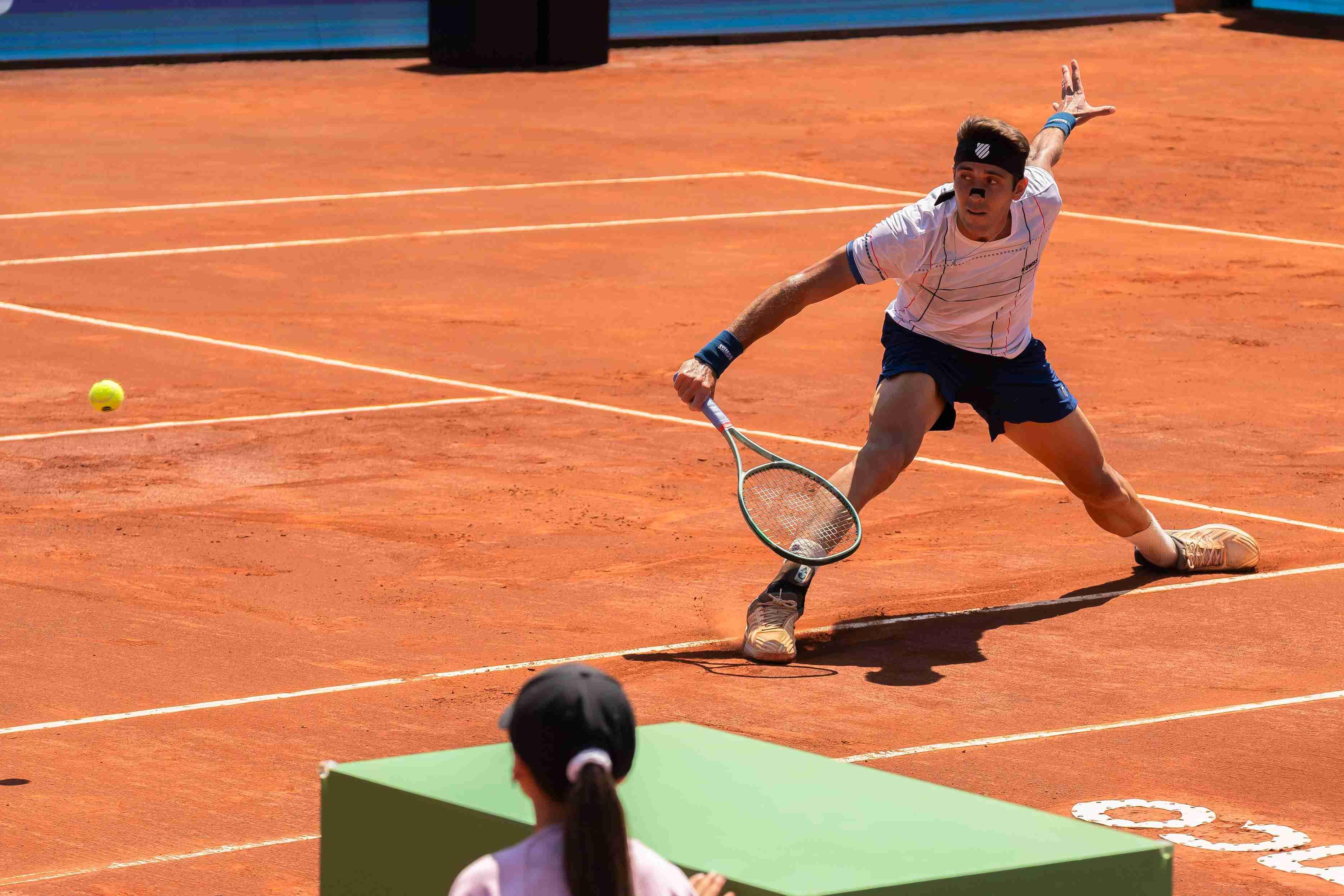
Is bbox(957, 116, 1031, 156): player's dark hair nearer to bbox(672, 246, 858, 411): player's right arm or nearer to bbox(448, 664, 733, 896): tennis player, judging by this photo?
bbox(672, 246, 858, 411): player's right arm

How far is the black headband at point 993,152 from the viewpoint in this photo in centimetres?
798

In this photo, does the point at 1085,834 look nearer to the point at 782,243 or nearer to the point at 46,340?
the point at 46,340

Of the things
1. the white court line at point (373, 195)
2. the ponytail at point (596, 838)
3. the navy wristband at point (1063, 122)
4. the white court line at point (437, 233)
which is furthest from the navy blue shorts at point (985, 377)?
the white court line at point (373, 195)

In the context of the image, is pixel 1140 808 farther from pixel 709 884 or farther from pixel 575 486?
pixel 575 486

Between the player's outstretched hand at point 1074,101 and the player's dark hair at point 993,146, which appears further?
the player's outstretched hand at point 1074,101

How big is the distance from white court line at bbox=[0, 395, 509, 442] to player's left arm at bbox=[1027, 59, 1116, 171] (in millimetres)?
4068

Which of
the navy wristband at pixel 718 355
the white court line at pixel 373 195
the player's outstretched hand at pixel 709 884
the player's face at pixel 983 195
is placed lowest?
the white court line at pixel 373 195

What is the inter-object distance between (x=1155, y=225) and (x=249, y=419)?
9.27 metres

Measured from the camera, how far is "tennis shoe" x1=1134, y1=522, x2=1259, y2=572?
9.24m

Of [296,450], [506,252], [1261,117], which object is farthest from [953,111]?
[296,450]

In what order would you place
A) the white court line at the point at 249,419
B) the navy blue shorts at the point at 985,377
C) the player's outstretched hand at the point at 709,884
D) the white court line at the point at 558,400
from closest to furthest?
the player's outstretched hand at the point at 709,884 → the navy blue shorts at the point at 985,377 → the white court line at the point at 558,400 → the white court line at the point at 249,419

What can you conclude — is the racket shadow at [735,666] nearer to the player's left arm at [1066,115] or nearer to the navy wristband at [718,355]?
the navy wristband at [718,355]

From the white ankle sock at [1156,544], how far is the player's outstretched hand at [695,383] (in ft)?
7.15

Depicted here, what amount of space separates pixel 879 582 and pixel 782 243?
8.57 meters
